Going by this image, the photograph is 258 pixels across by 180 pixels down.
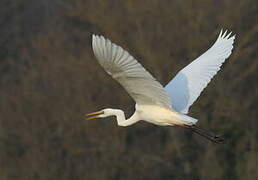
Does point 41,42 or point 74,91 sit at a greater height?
point 41,42

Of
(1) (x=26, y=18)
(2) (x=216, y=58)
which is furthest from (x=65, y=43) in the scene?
(2) (x=216, y=58)

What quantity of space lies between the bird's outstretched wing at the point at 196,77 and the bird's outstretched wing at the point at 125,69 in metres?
0.88

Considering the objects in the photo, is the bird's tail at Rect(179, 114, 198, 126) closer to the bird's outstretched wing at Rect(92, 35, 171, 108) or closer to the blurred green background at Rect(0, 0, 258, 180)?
the bird's outstretched wing at Rect(92, 35, 171, 108)

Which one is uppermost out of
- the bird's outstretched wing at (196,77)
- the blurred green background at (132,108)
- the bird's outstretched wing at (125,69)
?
the blurred green background at (132,108)

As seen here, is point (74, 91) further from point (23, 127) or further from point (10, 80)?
point (10, 80)

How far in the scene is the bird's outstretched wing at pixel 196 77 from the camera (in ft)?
42.1

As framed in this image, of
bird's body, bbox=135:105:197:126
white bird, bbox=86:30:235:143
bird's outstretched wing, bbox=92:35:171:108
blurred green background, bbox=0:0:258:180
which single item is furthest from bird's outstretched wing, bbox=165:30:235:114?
blurred green background, bbox=0:0:258:180

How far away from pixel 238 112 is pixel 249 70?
874 millimetres

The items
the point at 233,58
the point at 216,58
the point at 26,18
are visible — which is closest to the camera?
the point at 216,58

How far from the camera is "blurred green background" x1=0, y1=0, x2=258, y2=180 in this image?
19.6 m

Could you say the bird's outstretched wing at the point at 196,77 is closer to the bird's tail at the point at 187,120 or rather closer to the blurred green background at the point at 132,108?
the bird's tail at the point at 187,120

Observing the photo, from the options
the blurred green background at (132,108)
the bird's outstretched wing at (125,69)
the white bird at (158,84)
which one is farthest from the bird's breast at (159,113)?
the blurred green background at (132,108)

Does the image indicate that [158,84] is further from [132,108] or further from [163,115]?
[132,108]

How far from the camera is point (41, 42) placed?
22.4 meters
